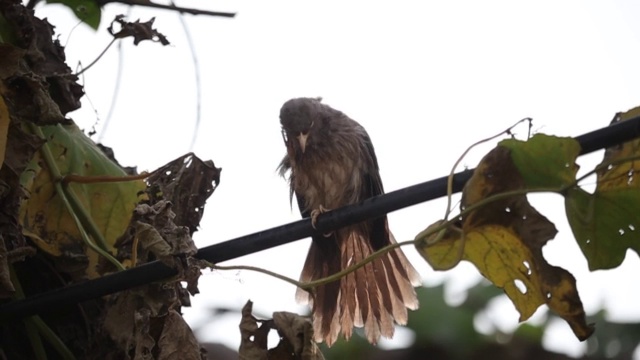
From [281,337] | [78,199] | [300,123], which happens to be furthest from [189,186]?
[300,123]

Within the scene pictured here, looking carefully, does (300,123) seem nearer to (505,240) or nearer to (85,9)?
(85,9)

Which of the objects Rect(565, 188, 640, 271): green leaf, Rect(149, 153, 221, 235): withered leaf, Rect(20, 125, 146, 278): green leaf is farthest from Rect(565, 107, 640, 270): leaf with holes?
Rect(20, 125, 146, 278): green leaf

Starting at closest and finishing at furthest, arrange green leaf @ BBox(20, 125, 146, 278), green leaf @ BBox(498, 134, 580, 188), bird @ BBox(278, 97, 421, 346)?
green leaf @ BBox(498, 134, 580, 188)
green leaf @ BBox(20, 125, 146, 278)
bird @ BBox(278, 97, 421, 346)

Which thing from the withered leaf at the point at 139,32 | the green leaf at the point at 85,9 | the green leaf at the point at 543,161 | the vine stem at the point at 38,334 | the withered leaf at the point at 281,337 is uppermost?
the green leaf at the point at 85,9

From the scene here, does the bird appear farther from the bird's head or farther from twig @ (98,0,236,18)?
twig @ (98,0,236,18)

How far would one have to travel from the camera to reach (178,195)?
8.40 feet

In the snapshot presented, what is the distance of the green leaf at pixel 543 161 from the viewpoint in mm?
1865

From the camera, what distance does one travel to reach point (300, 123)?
4391 mm

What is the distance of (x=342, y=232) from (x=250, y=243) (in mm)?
2214

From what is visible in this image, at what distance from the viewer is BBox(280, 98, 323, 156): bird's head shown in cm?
439

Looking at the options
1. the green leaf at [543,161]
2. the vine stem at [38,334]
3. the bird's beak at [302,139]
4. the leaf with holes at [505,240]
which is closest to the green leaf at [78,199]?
the vine stem at [38,334]

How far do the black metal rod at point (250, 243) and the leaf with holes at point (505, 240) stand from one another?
6 cm

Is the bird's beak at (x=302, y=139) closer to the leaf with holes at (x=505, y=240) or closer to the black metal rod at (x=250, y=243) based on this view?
the black metal rod at (x=250, y=243)

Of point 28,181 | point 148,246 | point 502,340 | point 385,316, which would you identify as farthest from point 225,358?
point 148,246
